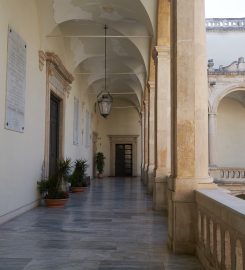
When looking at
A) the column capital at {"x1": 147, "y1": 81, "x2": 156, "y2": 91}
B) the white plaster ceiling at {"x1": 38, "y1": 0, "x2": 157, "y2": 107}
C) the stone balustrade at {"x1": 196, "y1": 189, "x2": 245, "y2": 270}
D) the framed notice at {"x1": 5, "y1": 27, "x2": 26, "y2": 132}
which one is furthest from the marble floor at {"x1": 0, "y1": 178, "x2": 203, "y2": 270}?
the column capital at {"x1": 147, "y1": 81, "x2": 156, "y2": 91}

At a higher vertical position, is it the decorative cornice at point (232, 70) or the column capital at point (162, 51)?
the decorative cornice at point (232, 70)

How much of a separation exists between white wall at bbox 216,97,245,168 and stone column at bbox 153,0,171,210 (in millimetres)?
14083

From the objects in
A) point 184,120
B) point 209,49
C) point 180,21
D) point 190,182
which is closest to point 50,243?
point 190,182

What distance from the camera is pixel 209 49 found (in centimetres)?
2156

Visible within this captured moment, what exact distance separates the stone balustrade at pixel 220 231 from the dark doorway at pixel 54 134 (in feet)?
23.0

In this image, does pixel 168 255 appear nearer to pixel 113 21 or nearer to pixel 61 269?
pixel 61 269

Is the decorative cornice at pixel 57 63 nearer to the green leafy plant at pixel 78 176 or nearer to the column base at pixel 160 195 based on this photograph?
the green leafy plant at pixel 78 176

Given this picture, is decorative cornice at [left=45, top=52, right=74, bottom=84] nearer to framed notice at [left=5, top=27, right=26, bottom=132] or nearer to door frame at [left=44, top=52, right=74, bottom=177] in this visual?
door frame at [left=44, top=52, right=74, bottom=177]

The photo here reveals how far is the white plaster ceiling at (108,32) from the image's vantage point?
30.8 feet

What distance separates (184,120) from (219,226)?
166cm

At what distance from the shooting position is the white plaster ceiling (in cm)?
940

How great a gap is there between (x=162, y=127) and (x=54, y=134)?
4053 mm

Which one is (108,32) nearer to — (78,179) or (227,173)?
(78,179)

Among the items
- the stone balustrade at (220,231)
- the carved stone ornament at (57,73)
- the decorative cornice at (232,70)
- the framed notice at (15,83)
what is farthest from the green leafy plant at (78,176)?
the decorative cornice at (232,70)
